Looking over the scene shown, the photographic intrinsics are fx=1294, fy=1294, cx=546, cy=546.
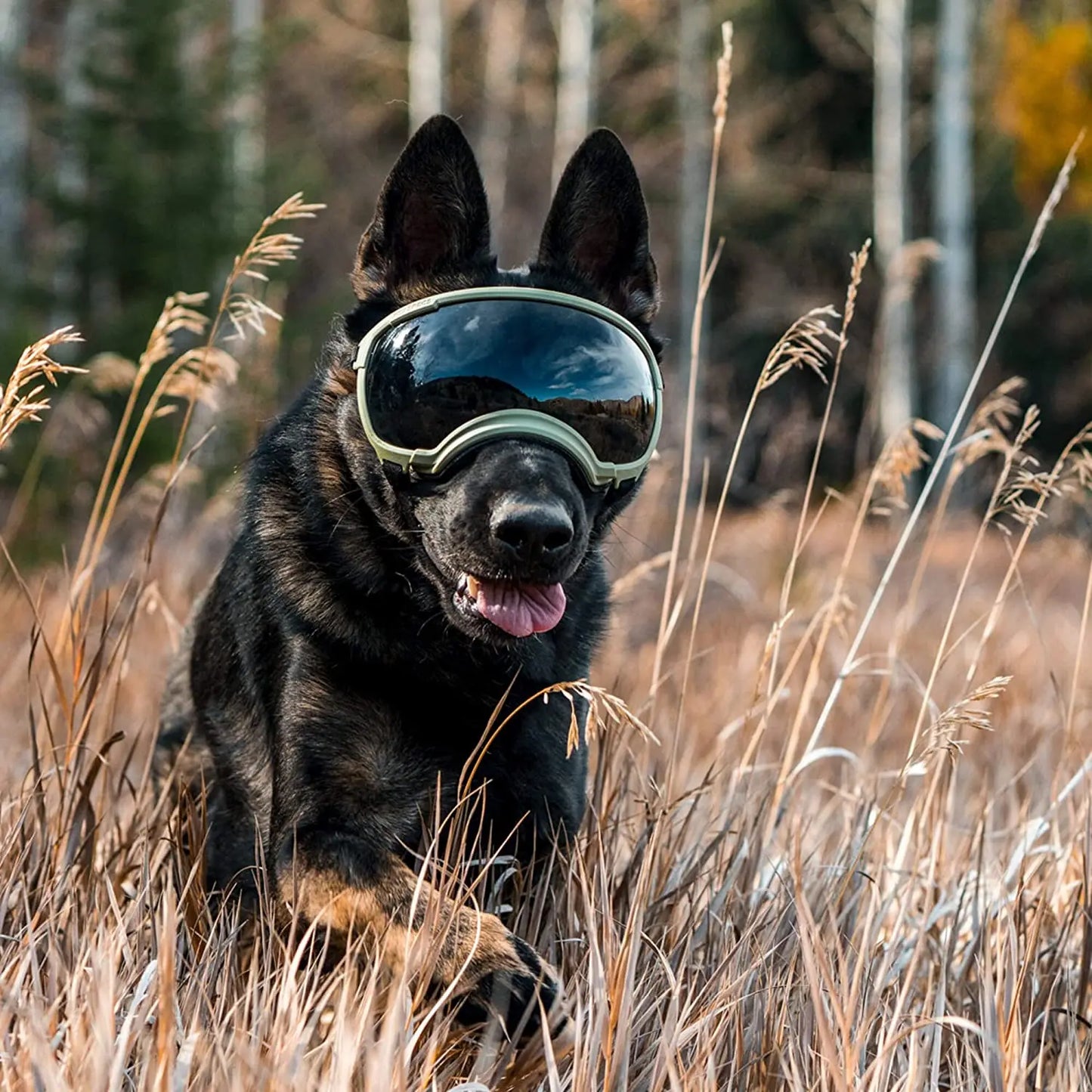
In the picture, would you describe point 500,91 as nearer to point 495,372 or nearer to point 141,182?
point 141,182

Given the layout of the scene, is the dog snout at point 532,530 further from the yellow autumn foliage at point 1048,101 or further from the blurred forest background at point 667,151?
the yellow autumn foliage at point 1048,101

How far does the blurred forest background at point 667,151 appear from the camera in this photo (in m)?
9.65

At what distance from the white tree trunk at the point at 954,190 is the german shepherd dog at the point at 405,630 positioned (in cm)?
1514

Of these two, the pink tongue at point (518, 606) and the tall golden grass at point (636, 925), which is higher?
the pink tongue at point (518, 606)

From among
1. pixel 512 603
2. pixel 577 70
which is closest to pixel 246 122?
pixel 577 70

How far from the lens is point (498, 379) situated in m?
2.30

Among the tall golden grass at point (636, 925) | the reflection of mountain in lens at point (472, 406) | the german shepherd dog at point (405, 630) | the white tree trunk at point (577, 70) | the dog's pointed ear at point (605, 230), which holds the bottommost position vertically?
the tall golden grass at point (636, 925)

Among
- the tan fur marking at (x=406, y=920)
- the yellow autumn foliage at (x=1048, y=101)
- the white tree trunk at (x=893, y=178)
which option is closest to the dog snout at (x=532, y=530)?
the tan fur marking at (x=406, y=920)

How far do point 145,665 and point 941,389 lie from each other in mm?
14120

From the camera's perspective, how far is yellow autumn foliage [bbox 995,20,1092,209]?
2323 centimetres

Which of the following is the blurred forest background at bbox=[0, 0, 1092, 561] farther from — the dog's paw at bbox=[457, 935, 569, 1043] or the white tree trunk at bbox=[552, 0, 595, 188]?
the dog's paw at bbox=[457, 935, 569, 1043]

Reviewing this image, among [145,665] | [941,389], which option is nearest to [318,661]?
[145,665]

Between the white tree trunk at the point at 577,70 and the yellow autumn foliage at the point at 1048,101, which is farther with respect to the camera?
the yellow autumn foliage at the point at 1048,101

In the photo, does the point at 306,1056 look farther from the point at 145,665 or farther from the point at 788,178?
the point at 788,178
